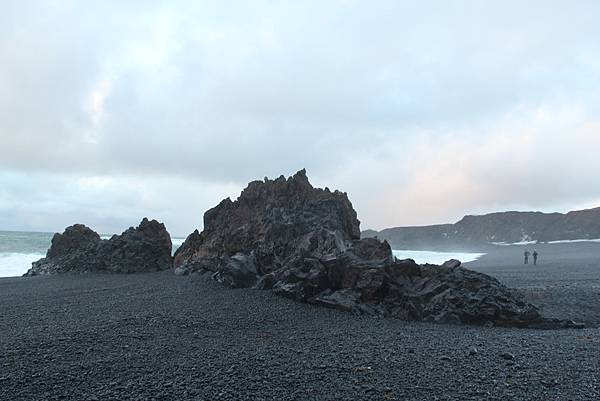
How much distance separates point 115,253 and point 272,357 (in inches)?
776

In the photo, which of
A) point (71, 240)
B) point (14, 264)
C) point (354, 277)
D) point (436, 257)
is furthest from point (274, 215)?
point (436, 257)

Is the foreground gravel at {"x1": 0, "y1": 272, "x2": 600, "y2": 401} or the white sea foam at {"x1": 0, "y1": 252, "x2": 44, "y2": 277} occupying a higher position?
the foreground gravel at {"x1": 0, "y1": 272, "x2": 600, "y2": 401}

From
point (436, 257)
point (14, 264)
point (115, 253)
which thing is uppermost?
point (115, 253)

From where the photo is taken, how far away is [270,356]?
20.9 feet

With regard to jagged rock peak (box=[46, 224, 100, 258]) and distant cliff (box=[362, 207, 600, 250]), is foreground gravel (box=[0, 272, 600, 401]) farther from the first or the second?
distant cliff (box=[362, 207, 600, 250])

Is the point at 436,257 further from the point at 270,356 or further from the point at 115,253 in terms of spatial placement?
the point at 270,356

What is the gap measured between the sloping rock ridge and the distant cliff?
7303 centimetres

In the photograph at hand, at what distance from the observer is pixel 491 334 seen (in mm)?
8281

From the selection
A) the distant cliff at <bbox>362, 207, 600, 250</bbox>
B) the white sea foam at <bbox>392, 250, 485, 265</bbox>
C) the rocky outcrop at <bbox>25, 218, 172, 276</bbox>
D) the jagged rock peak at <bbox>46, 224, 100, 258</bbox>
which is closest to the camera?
the rocky outcrop at <bbox>25, 218, 172, 276</bbox>

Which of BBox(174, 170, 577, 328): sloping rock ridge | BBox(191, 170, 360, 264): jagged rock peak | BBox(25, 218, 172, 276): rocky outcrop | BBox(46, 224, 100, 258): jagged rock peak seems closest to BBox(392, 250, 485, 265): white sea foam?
BBox(191, 170, 360, 264): jagged rock peak

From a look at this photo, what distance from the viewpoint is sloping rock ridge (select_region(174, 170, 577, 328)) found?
9.92 meters

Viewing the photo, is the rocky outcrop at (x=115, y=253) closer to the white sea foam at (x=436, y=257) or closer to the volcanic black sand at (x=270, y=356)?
the volcanic black sand at (x=270, y=356)

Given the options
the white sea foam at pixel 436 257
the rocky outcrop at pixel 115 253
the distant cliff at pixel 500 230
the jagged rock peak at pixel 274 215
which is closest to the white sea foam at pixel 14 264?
the rocky outcrop at pixel 115 253

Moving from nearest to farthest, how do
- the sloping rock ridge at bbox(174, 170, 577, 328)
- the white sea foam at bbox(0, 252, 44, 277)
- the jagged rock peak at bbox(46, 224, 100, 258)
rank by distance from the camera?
the sloping rock ridge at bbox(174, 170, 577, 328) < the jagged rock peak at bbox(46, 224, 100, 258) < the white sea foam at bbox(0, 252, 44, 277)
